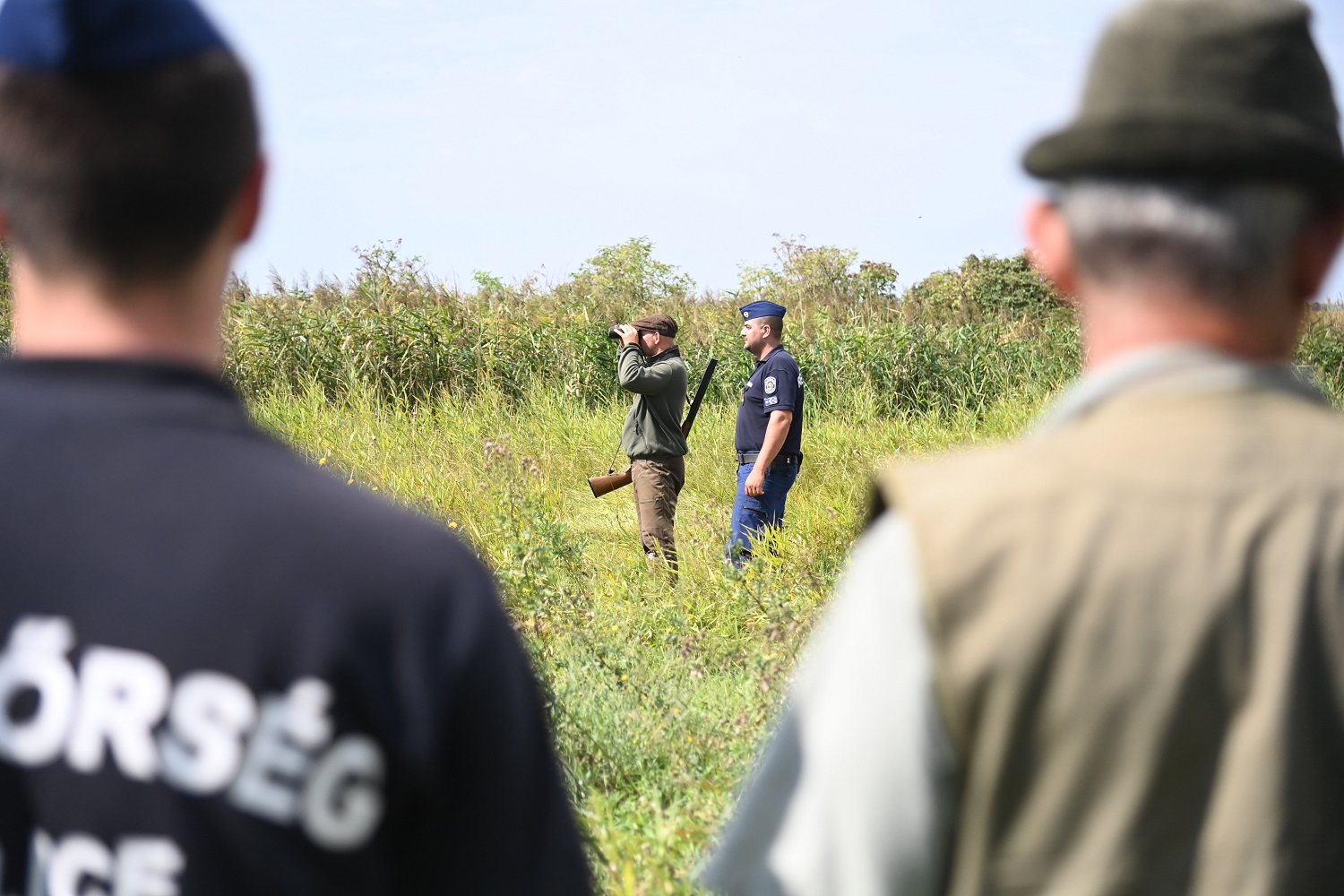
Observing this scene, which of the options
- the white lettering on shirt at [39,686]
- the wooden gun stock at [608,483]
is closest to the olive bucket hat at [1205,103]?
the white lettering on shirt at [39,686]

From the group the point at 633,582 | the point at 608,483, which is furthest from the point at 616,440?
the point at 633,582

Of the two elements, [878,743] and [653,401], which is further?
[653,401]

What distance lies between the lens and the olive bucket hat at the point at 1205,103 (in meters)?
1.01

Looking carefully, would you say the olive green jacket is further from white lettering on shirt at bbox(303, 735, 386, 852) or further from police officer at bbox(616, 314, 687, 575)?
white lettering on shirt at bbox(303, 735, 386, 852)

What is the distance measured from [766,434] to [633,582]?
50.2 inches

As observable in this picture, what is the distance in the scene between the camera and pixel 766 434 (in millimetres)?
6809

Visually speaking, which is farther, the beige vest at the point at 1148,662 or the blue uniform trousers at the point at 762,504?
the blue uniform trousers at the point at 762,504

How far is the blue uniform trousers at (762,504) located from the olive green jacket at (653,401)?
590 millimetres

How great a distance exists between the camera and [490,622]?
35.1 inches

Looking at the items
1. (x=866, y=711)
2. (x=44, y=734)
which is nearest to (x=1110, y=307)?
(x=866, y=711)

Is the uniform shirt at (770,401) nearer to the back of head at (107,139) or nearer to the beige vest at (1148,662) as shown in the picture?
the beige vest at (1148,662)

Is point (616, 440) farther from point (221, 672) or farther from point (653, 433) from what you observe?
point (221, 672)

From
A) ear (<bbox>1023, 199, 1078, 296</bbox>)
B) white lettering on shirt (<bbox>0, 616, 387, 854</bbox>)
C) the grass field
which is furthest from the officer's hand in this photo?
white lettering on shirt (<bbox>0, 616, 387, 854</bbox>)

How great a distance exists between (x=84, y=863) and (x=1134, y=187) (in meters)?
1.04
